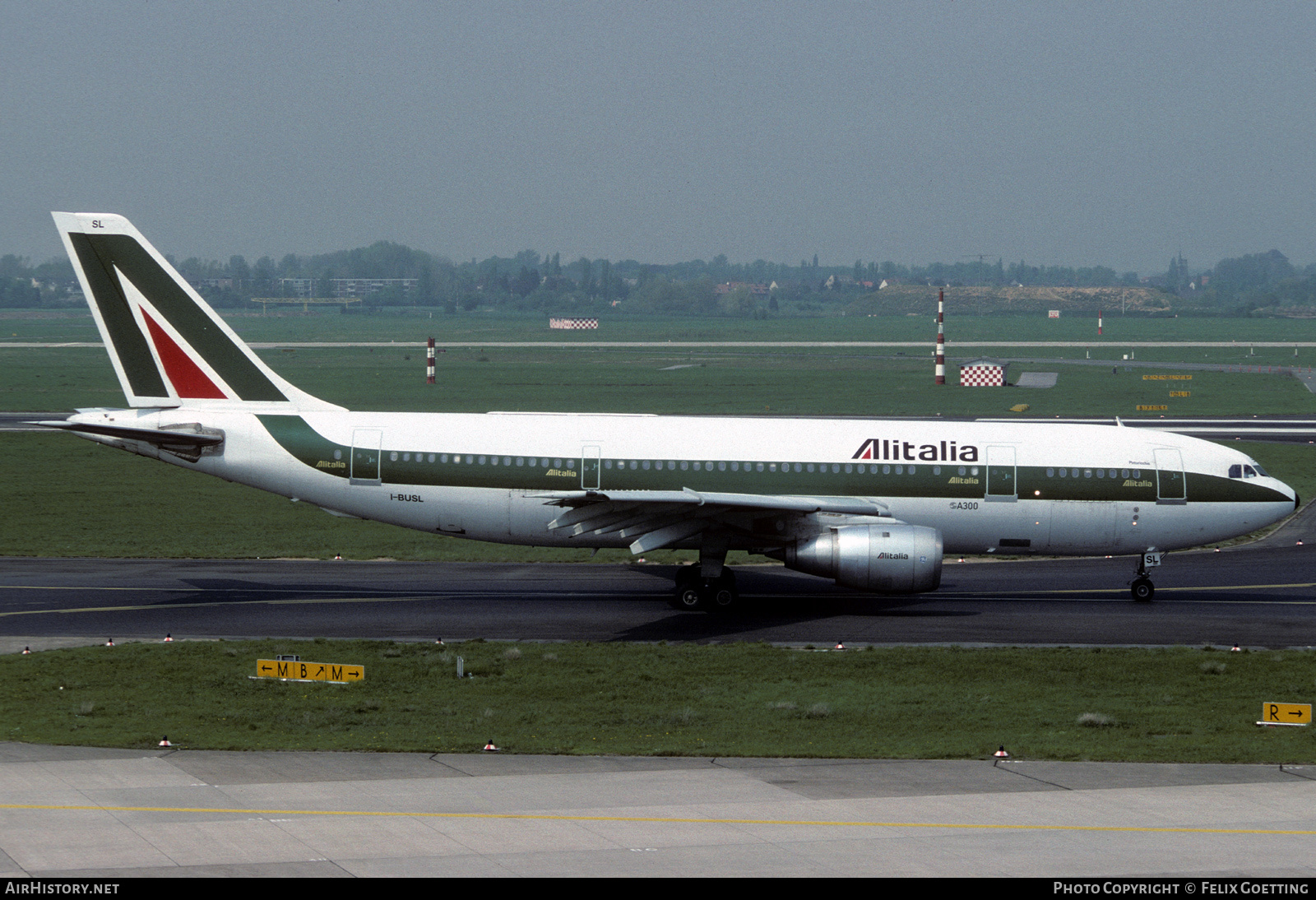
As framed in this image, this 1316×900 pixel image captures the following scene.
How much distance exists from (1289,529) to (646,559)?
2245 cm

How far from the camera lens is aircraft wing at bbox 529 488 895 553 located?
31.4 metres

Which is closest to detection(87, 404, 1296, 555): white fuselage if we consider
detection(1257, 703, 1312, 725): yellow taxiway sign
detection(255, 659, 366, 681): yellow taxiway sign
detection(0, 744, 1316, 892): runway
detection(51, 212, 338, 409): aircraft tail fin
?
detection(51, 212, 338, 409): aircraft tail fin

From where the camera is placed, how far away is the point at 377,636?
30.4 meters

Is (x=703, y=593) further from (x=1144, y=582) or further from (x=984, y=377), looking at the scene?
(x=984, y=377)

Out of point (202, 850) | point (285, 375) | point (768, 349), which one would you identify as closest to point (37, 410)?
point (285, 375)

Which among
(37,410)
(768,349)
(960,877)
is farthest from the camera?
(768,349)

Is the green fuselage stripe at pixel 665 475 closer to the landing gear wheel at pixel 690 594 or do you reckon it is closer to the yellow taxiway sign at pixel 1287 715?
the landing gear wheel at pixel 690 594

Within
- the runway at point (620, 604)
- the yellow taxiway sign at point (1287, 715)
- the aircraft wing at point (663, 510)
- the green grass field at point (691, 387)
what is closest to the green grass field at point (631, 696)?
the yellow taxiway sign at point (1287, 715)

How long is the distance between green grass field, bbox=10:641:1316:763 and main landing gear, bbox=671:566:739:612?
4331 millimetres

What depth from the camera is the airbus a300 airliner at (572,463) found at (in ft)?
113

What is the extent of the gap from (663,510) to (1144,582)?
1314 centimetres

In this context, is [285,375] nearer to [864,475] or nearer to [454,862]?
[864,475]

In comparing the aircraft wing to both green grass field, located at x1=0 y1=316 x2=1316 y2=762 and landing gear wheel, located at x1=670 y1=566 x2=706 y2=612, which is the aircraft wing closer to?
landing gear wheel, located at x1=670 y1=566 x2=706 y2=612

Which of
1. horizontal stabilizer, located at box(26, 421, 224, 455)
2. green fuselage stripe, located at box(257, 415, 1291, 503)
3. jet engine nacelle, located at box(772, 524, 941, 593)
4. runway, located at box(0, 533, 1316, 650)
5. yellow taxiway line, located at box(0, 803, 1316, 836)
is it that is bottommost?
runway, located at box(0, 533, 1316, 650)
